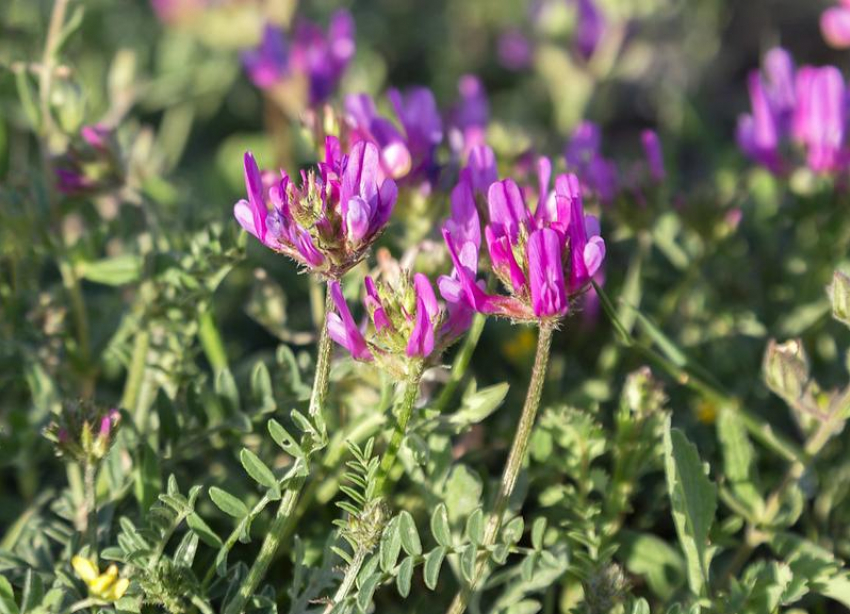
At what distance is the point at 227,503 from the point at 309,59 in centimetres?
189

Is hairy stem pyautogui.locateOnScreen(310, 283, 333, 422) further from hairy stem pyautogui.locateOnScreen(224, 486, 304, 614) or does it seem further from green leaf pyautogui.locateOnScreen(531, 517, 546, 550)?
green leaf pyautogui.locateOnScreen(531, 517, 546, 550)

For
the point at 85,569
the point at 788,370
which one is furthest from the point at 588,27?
the point at 85,569

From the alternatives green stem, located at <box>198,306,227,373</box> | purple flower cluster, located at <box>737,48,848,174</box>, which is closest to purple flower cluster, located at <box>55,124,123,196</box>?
green stem, located at <box>198,306,227,373</box>

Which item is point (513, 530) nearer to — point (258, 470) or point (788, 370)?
point (258, 470)

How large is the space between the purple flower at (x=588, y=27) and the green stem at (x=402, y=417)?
237 cm

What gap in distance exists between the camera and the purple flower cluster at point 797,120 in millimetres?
2709

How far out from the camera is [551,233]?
5.34ft

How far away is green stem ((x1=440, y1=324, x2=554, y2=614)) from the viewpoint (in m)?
1.68

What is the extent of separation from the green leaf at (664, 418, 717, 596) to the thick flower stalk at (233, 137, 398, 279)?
2.13ft

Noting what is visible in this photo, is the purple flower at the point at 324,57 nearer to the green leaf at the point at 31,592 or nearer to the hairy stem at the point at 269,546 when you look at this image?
the hairy stem at the point at 269,546

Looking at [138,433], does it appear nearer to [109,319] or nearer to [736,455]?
[109,319]

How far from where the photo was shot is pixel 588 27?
3.83 meters

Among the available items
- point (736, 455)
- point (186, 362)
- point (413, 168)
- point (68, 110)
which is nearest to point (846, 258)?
point (736, 455)

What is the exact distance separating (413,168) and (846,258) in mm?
1249
